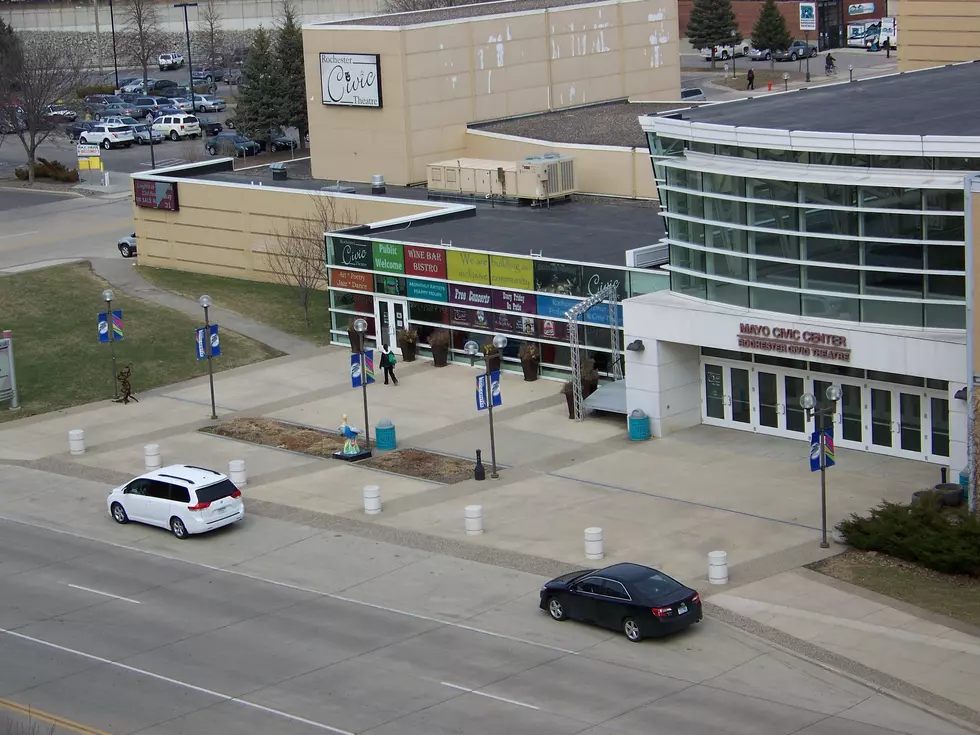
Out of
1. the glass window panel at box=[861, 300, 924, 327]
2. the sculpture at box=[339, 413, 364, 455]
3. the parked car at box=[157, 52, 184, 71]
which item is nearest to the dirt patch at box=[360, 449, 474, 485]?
the sculpture at box=[339, 413, 364, 455]

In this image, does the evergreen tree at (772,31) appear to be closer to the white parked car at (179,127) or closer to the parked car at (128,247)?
the white parked car at (179,127)

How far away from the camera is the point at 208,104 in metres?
121

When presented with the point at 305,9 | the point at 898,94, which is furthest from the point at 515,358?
the point at 305,9

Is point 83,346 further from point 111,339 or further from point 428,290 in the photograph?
point 428,290

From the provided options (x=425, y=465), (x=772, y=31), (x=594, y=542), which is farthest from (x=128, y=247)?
(x=772, y=31)

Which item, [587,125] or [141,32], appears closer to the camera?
[587,125]

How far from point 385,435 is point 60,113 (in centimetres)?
7804

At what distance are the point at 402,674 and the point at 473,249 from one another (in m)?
24.9

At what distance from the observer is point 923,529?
34.1 meters

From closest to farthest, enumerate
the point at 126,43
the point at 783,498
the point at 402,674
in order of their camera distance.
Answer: the point at 402,674 → the point at 783,498 → the point at 126,43

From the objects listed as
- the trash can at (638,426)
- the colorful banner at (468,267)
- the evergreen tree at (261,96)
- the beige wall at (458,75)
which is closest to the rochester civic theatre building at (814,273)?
the trash can at (638,426)

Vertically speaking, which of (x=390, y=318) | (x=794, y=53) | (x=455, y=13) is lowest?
(x=390, y=318)

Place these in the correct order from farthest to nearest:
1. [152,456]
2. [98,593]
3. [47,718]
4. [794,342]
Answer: [152,456] < [794,342] < [98,593] < [47,718]

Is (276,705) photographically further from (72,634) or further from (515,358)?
(515,358)
